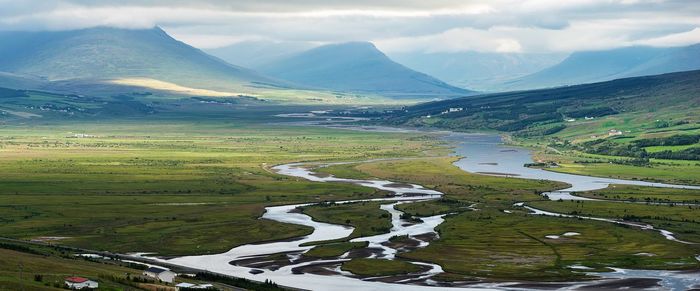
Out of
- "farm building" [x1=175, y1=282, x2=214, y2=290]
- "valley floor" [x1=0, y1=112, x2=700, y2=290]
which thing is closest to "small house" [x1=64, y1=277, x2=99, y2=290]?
"farm building" [x1=175, y1=282, x2=214, y2=290]

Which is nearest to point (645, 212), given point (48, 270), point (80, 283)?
point (48, 270)

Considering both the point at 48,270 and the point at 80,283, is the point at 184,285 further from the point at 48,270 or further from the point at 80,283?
the point at 48,270

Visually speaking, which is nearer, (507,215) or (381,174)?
(507,215)

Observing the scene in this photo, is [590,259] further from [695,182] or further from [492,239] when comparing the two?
[695,182]

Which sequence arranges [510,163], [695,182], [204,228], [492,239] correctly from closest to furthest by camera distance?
[492,239]
[204,228]
[695,182]
[510,163]

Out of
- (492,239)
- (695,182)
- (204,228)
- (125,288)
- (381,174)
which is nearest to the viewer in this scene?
(125,288)

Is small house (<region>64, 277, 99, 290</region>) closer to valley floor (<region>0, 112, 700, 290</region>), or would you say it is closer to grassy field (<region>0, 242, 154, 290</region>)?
grassy field (<region>0, 242, 154, 290</region>)

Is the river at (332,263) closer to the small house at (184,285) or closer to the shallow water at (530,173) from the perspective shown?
the small house at (184,285)

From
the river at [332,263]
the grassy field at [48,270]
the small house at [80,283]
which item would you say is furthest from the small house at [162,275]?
the river at [332,263]

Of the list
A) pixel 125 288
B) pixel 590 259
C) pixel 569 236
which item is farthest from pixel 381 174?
pixel 125 288
